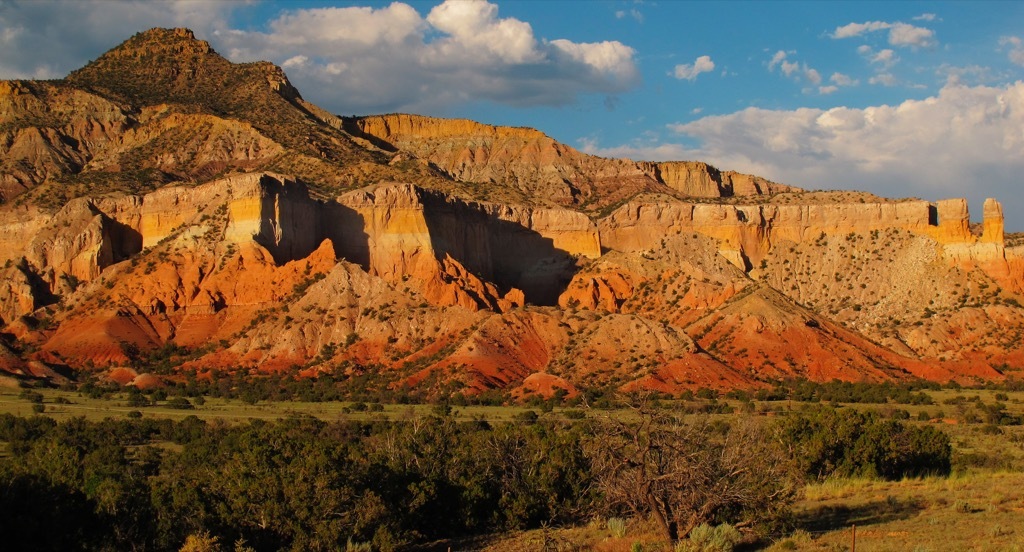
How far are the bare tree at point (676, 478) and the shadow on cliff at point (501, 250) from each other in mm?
59795

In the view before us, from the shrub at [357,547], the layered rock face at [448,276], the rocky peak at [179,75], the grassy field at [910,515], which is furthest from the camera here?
the rocky peak at [179,75]

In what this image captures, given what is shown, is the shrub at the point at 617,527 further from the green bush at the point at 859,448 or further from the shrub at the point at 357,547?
the green bush at the point at 859,448

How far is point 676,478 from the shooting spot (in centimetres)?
2588

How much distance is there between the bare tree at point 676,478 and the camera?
84.0ft

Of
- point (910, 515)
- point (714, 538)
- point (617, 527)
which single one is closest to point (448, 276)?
point (910, 515)

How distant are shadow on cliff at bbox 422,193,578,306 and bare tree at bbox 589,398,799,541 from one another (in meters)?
59.8

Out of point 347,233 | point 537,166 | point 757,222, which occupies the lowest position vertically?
point 347,233

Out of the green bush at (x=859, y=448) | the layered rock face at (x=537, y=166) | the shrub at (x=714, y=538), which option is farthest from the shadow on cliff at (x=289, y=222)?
the shrub at (x=714, y=538)

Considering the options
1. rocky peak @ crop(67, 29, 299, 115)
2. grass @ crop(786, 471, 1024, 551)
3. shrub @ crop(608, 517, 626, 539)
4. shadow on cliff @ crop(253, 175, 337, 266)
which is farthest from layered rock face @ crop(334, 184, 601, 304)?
shrub @ crop(608, 517, 626, 539)

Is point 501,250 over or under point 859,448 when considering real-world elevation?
over

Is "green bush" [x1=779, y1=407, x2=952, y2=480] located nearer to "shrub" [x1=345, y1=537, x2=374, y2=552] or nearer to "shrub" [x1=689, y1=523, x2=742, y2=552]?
"shrub" [x1=689, y1=523, x2=742, y2=552]

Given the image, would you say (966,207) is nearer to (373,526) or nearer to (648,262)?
(648,262)

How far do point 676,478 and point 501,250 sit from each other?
71560 mm

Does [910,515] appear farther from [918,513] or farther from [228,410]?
[228,410]
